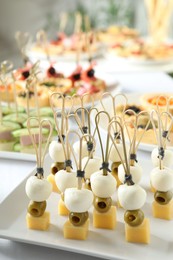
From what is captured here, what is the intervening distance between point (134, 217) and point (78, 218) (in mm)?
112

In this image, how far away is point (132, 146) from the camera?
1.15 metres

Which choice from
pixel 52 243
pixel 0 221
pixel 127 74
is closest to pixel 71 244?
pixel 52 243

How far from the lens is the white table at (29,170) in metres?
1.03

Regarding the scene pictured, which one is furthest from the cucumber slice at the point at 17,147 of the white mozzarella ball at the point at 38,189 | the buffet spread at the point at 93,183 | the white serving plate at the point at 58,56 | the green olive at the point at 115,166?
the white serving plate at the point at 58,56

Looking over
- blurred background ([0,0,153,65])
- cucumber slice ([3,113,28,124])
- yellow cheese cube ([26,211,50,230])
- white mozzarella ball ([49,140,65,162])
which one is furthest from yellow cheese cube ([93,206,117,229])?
blurred background ([0,0,153,65])

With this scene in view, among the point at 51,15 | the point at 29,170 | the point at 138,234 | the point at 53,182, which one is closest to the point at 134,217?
the point at 138,234

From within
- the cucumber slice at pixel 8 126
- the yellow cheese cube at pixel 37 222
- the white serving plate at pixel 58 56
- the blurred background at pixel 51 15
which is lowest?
the yellow cheese cube at pixel 37 222

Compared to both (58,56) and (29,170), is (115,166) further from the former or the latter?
(58,56)

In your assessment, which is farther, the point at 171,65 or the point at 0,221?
the point at 171,65

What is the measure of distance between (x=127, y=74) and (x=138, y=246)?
1694mm

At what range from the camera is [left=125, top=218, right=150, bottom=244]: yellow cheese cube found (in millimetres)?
1016

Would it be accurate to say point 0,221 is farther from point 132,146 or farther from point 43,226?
point 132,146

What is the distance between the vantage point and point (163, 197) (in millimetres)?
1120

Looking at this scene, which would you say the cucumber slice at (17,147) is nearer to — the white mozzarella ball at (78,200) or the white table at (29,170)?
the white table at (29,170)
